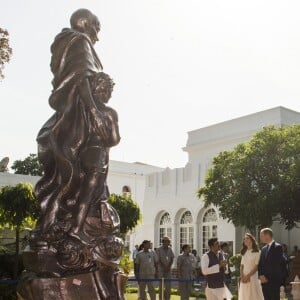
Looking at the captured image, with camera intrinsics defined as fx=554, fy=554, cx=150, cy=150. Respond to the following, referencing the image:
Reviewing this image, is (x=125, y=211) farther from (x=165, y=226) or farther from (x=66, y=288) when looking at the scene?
(x=66, y=288)

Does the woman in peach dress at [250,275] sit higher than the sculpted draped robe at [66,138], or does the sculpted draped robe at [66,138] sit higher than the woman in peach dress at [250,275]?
the sculpted draped robe at [66,138]

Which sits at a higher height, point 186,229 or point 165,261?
point 186,229

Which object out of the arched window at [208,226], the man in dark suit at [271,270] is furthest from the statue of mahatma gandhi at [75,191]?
the arched window at [208,226]

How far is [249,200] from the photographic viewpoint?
20.3 meters

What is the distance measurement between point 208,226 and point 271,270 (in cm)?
2015

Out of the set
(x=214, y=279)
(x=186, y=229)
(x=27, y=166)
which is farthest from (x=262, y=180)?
(x=27, y=166)

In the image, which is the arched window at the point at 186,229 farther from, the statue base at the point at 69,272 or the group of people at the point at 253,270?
the statue base at the point at 69,272

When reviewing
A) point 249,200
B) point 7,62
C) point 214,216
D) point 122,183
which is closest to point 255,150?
point 249,200

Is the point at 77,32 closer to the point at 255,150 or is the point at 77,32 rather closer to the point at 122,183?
the point at 255,150

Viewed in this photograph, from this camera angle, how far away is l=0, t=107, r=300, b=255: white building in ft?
91.5

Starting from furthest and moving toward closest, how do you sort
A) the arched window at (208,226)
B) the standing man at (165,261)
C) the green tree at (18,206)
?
the arched window at (208,226) < the green tree at (18,206) < the standing man at (165,261)

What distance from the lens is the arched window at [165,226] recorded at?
3097 cm

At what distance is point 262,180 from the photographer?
2023 centimetres

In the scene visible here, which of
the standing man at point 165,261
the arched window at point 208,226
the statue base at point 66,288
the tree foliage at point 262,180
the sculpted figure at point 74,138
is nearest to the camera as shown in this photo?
the statue base at point 66,288
